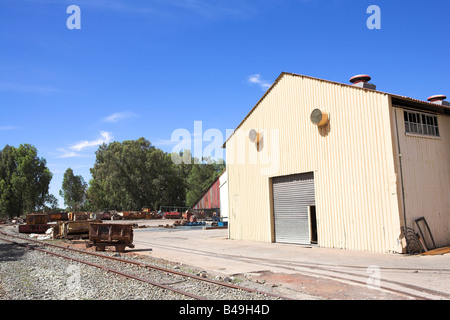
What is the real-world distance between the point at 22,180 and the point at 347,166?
65787 mm

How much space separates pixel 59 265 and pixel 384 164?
41.2 feet

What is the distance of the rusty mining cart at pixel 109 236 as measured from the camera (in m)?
16.1

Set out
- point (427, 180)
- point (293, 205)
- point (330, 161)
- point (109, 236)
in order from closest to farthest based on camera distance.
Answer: point (427, 180) < point (330, 161) < point (109, 236) < point (293, 205)

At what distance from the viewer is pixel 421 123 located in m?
14.9

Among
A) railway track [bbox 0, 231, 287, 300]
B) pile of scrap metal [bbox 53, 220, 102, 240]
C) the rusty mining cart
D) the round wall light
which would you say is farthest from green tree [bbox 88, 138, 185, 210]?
railway track [bbox 0, 231, 287, 300]

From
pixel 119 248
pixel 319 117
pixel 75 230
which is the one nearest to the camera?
pixel 319 117

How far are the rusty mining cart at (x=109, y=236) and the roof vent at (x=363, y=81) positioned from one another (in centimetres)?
1245

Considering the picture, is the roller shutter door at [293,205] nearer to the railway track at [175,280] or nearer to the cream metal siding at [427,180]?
the cream metal siding at [427,180]

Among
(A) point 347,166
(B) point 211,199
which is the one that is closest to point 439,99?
(A) point 347,166

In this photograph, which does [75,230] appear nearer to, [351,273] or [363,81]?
[351,273]

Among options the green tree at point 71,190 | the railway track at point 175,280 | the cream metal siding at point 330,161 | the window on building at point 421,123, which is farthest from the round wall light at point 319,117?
the green tree at point 71,190

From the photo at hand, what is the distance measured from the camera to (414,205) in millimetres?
13484
